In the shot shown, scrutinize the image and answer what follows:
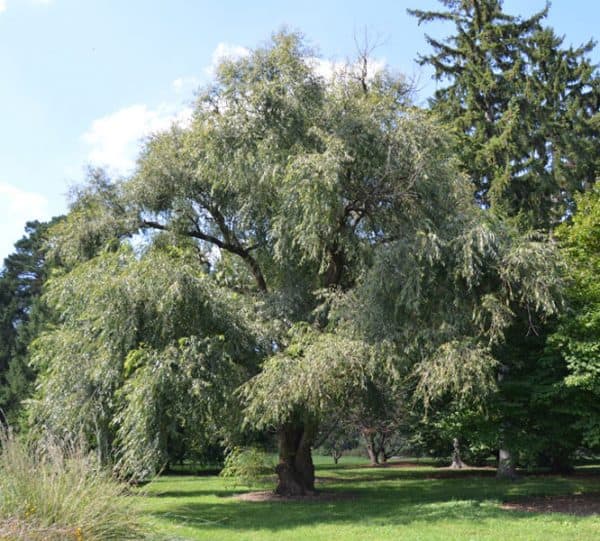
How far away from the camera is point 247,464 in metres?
16.8

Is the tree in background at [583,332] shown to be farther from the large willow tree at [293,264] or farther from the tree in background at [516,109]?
the tree in background at [516,109]

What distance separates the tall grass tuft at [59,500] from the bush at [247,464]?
10154 millimetres

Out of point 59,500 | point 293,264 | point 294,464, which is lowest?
point 294,464

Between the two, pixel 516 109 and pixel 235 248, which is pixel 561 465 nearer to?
pixel 516 109

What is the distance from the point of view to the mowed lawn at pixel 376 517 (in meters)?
9.29

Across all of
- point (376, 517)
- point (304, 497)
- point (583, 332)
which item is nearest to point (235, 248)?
point (304, 497)

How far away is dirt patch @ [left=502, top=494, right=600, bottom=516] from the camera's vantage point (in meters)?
11.9

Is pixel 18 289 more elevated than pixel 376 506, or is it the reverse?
pixel 18 289

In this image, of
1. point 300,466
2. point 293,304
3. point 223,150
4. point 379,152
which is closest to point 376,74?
point 379,152

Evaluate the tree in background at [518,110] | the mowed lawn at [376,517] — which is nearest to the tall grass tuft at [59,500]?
the mowed lawn at [376,517]

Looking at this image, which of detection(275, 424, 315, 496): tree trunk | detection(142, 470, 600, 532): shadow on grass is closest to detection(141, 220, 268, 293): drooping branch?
detection(275, 424, 315, 496): tree trunk

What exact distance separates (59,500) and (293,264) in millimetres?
9619

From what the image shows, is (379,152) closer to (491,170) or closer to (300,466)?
(300,466)

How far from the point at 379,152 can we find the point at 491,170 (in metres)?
9.44
